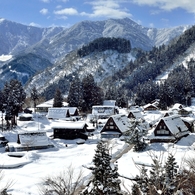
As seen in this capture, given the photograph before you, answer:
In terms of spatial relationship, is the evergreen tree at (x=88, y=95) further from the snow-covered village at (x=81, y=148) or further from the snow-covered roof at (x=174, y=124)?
the snow-covered roof at (x=174, y=124)

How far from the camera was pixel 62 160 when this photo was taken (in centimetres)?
4438

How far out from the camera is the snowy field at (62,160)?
33.0m

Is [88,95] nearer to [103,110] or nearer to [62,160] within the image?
[103,110]

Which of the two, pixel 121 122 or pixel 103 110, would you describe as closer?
pixel 121 122

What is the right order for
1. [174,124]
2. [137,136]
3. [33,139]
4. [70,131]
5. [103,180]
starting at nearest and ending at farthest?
[103,180] < [137,136] < [33,139] < [174,124] < [70,131]

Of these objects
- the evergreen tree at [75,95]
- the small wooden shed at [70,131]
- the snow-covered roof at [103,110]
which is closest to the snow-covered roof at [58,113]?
the snow-covered roof at [103,110]

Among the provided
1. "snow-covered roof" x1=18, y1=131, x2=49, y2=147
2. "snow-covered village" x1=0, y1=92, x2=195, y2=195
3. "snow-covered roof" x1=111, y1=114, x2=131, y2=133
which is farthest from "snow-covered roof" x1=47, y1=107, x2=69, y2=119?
"snow-covered roof" x1=18, y1=131, x2=49, y2=147

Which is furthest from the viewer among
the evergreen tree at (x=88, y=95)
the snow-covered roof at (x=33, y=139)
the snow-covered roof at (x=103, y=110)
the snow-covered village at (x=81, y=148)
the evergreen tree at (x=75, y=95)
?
the evergreen tree at (x=88, y=95)

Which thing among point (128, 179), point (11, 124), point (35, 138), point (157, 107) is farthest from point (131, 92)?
point (128, 179)

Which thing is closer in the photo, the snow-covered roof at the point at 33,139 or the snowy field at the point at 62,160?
the snowy field at the point at 62,160

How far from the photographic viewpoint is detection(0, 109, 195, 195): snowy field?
108 feet

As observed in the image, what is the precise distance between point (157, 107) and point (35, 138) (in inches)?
2486

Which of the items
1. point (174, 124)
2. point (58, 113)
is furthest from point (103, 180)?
point (58, 113)

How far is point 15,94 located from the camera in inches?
2749
